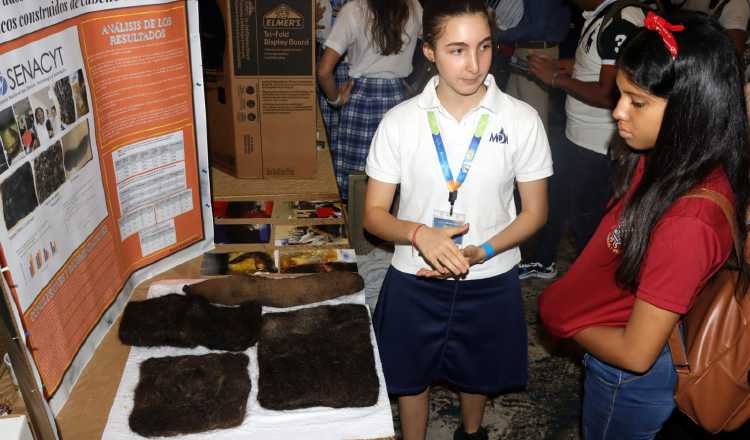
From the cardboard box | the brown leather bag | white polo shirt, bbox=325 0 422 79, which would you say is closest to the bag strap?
the brown leather bag

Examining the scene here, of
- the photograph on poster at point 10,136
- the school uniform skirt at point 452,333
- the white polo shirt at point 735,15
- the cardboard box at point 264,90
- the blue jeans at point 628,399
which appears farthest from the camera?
the white polo shirt at point 735,15

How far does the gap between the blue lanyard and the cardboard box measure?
895mm

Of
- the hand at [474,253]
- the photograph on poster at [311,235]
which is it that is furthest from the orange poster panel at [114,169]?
the hand at [474,253]

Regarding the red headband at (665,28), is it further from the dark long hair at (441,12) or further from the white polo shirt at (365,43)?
the white polo shirt at (365,43)

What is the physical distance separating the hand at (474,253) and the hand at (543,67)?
160cm

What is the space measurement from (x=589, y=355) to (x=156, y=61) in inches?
52.6

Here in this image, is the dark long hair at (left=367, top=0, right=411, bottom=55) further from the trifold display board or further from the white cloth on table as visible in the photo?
the white cloth on table

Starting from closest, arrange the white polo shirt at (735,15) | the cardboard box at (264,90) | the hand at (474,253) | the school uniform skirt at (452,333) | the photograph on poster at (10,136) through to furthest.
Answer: the photograph on poster at (10,136)
the hand at (474,253)
the school uniform skirt at (452,333)
the cardboard box at (264,90)
the white polo shirt at (735,15)

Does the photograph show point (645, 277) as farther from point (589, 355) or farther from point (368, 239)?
point (368, 239)

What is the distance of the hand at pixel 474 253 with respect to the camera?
5.57ft

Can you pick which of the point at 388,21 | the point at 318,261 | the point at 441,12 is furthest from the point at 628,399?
the point at 388,21

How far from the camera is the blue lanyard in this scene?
67.6 inches

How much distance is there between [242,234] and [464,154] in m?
0.82

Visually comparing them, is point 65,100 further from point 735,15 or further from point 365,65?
point 735,15
